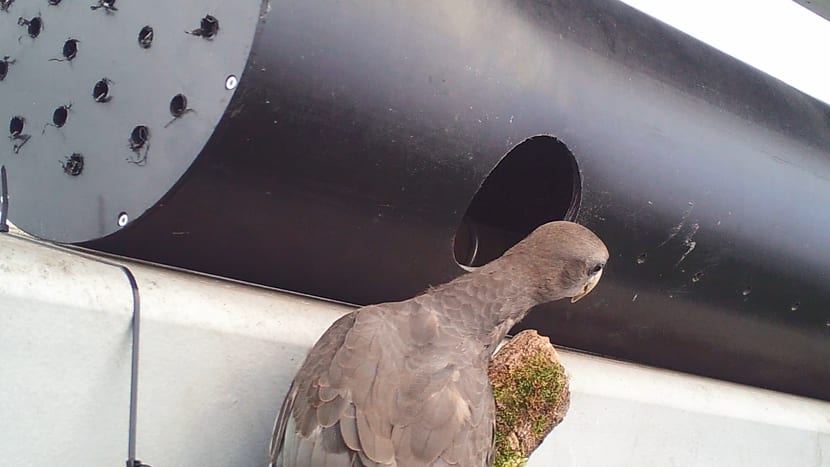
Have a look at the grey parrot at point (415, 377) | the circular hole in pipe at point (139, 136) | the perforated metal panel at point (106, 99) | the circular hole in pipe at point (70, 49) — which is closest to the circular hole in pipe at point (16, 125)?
the perforated metal panel at point (106, 99)

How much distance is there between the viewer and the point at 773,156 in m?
1.50

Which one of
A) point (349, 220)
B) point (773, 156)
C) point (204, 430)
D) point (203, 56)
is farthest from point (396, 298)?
point (773, 156)

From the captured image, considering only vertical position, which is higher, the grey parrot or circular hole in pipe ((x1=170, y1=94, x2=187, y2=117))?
circular hole in pipe ((x1=170, y1=94, x2=187, y2=117))

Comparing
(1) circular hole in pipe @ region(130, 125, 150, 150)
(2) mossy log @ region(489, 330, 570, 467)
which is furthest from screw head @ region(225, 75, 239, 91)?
(2) mossy log @ region(489, 330, 570, 467)

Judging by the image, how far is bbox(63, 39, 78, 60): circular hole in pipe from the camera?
3.40 ft

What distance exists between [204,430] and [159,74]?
15.9 inches

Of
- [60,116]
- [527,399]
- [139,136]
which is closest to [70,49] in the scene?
[60,116]

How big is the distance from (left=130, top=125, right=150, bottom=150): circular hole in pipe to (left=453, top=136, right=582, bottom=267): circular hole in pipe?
570 millimetres

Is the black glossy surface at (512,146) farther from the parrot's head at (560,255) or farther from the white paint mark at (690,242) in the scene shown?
the parrot's head at (560,255)

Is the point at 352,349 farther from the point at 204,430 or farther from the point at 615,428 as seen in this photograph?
the point at 615,428

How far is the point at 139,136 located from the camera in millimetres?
942

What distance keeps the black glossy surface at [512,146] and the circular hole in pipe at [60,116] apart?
14cm

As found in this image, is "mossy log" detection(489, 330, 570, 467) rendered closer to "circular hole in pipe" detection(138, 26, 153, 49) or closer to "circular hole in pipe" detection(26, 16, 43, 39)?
"circular hole in pipe" detection(138, 26, 153, 49)

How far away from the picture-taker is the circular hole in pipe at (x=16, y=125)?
42.4 inches
